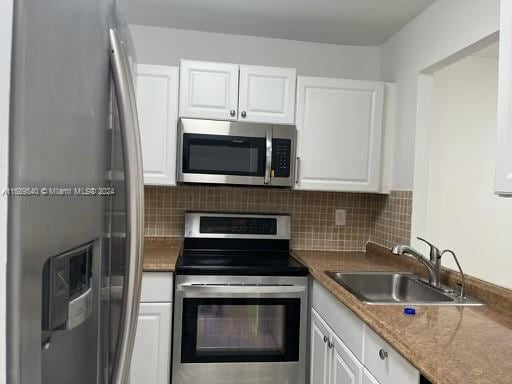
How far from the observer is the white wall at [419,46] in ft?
6.02

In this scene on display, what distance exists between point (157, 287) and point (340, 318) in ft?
3.17

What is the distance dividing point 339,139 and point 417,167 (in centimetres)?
49

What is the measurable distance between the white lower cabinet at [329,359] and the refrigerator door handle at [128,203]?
104cm

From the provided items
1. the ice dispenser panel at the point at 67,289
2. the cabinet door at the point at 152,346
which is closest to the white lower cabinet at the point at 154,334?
the cabinet door at the point at 152,346

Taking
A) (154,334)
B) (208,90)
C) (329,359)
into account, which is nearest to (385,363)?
(329,359)

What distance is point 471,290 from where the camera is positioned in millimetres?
1794

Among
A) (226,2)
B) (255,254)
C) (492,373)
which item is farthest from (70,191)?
(255,254)

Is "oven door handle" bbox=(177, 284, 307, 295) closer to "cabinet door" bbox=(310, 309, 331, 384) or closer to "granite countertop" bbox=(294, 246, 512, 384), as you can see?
"cabinet door" bbox=(310, 309, 331, 384)

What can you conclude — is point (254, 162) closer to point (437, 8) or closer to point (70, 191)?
point (437, 8)

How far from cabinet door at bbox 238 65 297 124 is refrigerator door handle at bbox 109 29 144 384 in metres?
1.65

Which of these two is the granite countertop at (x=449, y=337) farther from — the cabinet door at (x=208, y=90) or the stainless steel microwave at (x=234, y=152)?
the cabinet door at (x=208, y=90)

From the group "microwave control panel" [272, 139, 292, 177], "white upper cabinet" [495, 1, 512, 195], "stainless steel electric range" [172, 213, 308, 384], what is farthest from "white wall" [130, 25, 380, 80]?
"white upper cabinet" [495, 1, 512, 195]

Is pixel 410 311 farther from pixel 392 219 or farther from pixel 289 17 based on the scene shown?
pixel 289 17

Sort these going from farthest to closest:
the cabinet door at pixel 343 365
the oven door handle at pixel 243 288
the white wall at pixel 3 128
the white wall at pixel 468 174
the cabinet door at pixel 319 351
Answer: the white wall at pixel 468 174 → the oven door handle at pixel 243 288 → the cabinet door at pixel 319 351 → the cabinet door at pixel 343 365 → the white wall at pixel 3 128
